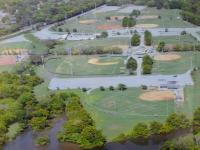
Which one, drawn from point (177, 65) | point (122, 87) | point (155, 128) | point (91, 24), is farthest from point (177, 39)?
point (155, 128)

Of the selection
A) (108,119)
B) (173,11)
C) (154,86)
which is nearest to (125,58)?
(154,86)

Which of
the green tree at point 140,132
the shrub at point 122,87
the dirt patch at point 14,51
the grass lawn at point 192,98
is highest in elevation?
the dirt patch at point 14,51

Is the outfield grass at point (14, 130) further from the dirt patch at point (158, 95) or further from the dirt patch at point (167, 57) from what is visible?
the dirt patch at point (167, 57)

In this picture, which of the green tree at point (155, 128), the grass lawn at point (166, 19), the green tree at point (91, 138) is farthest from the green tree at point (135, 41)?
the green tree at point (91, 138)

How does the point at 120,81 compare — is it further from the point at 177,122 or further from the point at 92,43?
the point at 92,43

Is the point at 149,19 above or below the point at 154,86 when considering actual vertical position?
above

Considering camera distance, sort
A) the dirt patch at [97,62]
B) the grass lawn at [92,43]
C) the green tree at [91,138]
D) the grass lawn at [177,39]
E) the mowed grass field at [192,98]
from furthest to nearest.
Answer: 1. the grass lawn at [92,43]
2. the grass lawn at [177,39]
3. the dirt patch at [97,62]
4. the mowed grass field at [192,98]
5. the green tree at [91,138]

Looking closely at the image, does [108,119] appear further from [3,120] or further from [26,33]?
[26,33]
